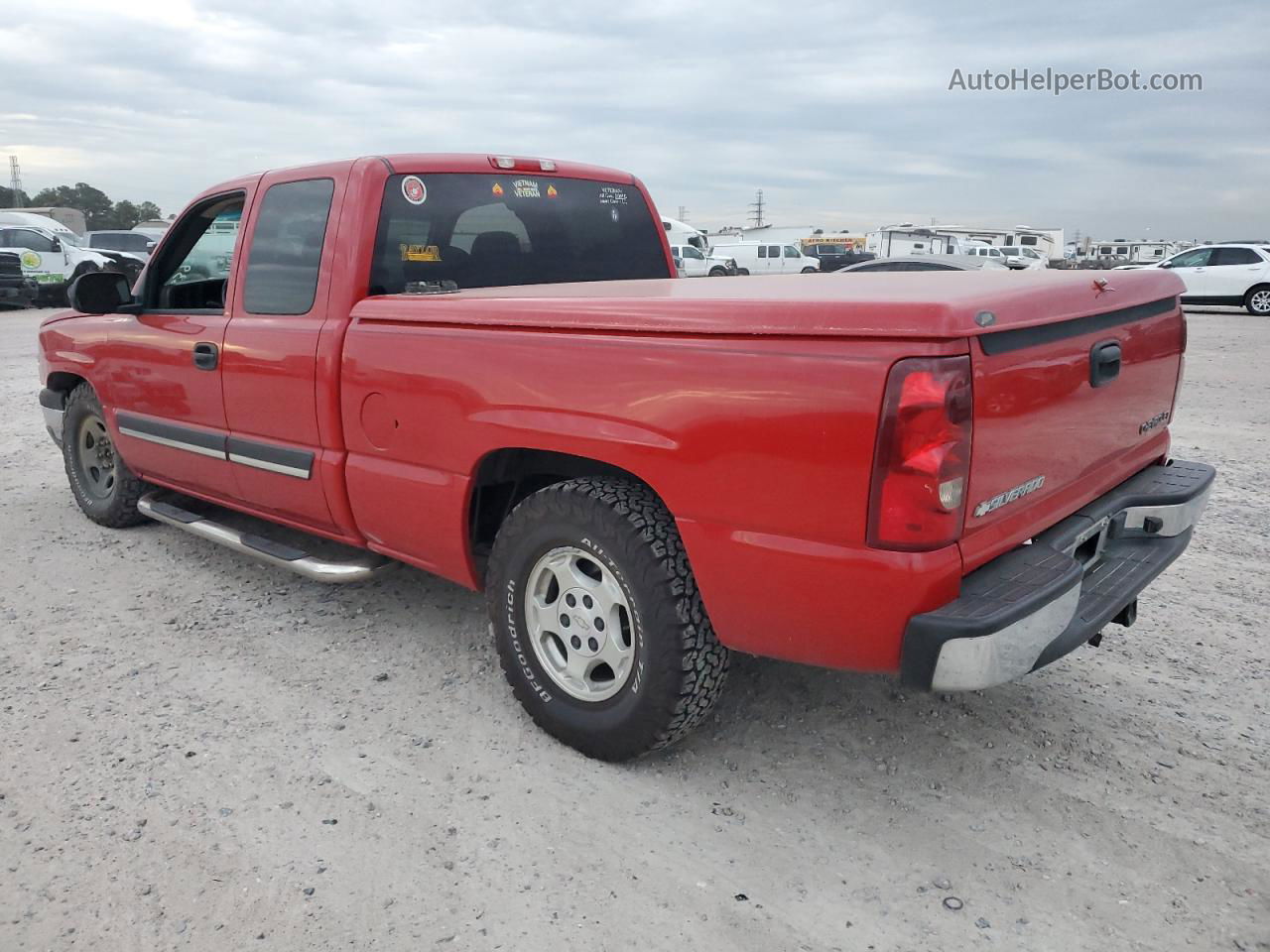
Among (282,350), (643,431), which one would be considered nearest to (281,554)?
(282,350)

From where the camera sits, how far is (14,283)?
835 inches

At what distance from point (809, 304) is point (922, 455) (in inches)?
17.5

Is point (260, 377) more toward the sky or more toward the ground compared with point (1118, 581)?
more toward the sky

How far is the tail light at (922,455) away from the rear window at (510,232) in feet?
6.98

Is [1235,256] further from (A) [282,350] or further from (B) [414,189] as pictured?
(A) [282,350]

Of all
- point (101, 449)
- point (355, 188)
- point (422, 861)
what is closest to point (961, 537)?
point (422, 861)

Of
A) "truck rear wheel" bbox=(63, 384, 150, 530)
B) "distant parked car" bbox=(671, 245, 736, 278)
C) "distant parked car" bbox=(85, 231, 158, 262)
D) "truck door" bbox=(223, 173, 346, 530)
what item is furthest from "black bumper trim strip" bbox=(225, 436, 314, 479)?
"distant parked car" bbox=(671, 245, 736, 278)

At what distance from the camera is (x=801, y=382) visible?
225 cm

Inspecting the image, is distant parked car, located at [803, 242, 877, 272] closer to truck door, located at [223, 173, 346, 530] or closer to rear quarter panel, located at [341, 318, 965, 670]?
truck door, located at [223, 173, 346, 530]

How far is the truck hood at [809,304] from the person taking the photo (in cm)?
218

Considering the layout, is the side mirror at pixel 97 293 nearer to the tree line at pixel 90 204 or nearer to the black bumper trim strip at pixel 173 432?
the black bumper trim strip at pixel 173 432

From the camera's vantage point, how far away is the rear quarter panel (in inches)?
87.6

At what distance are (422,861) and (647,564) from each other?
0.96m

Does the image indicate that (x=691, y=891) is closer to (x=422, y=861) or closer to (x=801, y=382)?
(x=422, y=861)
